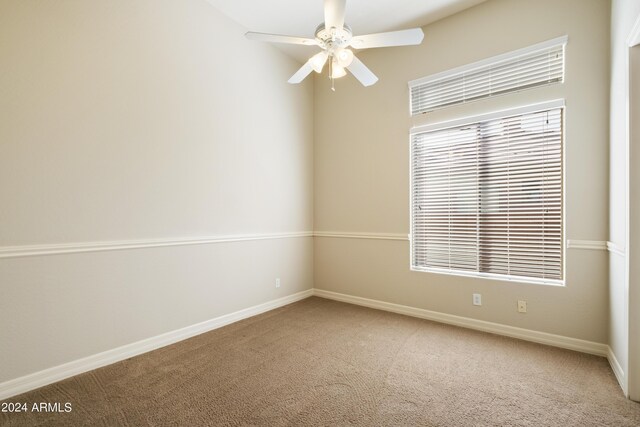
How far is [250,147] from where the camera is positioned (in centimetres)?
343

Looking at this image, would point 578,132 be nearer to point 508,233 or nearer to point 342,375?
point 508,233

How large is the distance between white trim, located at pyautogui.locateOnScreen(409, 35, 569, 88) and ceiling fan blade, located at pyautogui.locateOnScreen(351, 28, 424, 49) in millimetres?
1357

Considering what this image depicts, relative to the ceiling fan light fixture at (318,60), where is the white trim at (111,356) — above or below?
below

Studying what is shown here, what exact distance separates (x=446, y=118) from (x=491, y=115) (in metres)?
0.42

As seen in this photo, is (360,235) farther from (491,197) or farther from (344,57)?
(344,57)

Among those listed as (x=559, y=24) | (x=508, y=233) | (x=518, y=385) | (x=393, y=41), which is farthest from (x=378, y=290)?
(x=559, y=24)

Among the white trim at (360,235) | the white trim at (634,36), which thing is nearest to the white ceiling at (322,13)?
the white trim at (634,36)

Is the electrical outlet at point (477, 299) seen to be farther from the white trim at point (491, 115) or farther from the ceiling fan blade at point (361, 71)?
the ceiling fan blade at point (361, 71)

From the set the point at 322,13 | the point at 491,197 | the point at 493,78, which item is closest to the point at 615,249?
the point at 491,197

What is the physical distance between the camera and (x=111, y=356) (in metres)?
2.33

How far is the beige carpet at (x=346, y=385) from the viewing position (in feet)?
5.61

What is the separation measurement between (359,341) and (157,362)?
1635mm

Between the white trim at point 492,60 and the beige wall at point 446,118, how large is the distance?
0.05 m

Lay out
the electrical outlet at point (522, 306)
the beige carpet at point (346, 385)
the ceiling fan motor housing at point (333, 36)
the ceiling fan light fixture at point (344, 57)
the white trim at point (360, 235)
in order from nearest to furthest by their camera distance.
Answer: the beige carpet at point (346, 385), the ceiling fan motor housing at point (333, 36), the ceiling fan light fixture at point (344, 57), the electrical outlet at point (522, 306), the white trim at point (360, 235)
